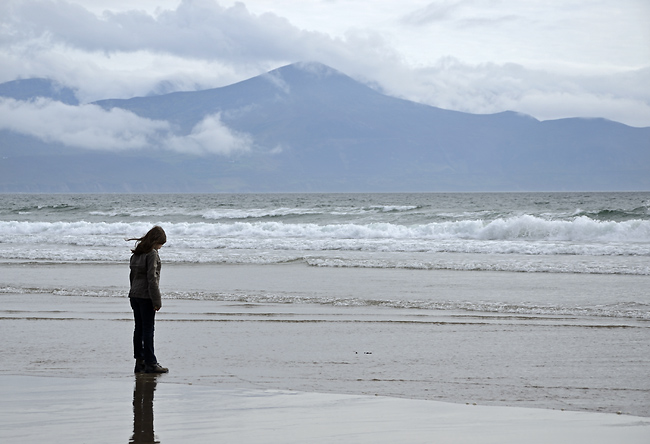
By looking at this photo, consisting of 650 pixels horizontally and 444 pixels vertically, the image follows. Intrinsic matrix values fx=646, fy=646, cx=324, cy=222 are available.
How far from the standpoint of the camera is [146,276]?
6.67 m

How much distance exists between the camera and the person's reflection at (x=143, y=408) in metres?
4.57

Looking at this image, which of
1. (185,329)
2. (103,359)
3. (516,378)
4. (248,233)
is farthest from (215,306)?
(248,233)

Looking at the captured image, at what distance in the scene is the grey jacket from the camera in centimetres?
657

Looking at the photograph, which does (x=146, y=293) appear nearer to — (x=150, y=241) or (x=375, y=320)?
(x=150, y=241)

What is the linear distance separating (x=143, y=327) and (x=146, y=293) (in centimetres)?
37

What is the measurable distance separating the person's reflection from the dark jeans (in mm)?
280

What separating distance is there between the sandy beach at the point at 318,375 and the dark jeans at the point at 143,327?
26 centimetres

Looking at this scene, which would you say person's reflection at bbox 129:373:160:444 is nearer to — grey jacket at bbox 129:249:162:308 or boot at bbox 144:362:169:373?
boot at bbox 144:362:169:373

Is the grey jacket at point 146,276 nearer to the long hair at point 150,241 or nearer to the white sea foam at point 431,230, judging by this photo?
the long hair at point 150,241

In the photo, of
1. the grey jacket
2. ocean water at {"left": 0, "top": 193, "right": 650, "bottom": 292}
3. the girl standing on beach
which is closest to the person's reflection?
the girl standing on beach

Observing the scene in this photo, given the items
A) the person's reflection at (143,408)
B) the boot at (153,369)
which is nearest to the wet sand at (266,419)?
the person's reflection at (143,408)

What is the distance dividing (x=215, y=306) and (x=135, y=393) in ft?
16.8

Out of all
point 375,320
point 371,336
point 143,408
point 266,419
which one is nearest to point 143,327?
point 143,408

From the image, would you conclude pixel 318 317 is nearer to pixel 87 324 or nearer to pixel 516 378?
pixel 87 324
